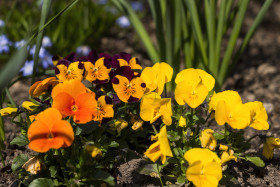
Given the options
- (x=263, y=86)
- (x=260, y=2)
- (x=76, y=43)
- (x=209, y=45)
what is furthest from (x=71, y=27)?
(x=260, y=2)

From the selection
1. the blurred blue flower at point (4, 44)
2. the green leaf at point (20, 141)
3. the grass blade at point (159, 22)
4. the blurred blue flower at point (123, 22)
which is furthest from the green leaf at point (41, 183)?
the blurred blue flower at point (123, 22)

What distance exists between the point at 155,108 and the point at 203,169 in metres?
0.28

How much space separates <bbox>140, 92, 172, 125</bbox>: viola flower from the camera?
52.9 inches

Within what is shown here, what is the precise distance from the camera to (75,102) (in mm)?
1275

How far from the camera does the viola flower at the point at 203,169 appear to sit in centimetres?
121

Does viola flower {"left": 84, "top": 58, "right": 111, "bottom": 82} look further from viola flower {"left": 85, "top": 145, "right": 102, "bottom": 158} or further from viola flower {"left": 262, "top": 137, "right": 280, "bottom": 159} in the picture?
viola flower {"left": 262, "top": 137, "right": 280, "bottom": 159}

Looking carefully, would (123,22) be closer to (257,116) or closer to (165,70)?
(165,70)

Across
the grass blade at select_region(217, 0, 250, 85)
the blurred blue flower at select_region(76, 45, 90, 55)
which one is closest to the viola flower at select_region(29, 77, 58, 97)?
the grass blade at select_region(217, 0, 250, 85)

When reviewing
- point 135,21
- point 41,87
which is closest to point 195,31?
point 135,21

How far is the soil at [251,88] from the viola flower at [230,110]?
25 cm

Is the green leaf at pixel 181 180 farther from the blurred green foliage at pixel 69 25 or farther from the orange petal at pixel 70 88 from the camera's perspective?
the blurred green foliage at pixel 69 25

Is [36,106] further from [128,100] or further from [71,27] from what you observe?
[71,27]

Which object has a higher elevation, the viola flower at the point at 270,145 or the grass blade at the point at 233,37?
the grass blade at the point at 233,37

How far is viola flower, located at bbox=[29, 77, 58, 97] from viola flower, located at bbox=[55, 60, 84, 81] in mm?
61
